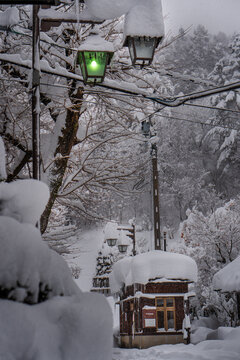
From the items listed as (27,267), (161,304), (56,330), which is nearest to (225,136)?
(161,304)

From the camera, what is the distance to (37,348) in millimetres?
2242

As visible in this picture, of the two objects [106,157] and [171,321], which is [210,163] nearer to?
[171,321]

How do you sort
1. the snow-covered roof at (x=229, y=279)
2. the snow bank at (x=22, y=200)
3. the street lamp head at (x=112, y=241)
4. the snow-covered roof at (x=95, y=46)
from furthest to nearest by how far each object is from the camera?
the street lamp head at (x=112, y=241), the snow-covered roof at (x=229, y=279), the snow-covered roof at (x=95, y=46), the snow bank at (x=22, y=200)

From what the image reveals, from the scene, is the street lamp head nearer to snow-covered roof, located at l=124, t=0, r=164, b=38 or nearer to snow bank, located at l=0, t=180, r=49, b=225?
snow-covered roof, located at l=124, t=0, r=164, b=38

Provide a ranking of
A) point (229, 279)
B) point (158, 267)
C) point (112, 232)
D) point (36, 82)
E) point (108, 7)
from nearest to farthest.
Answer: point (108, 7), point (36, 82), point (229, 279), point (158, 267), point (112, 232)

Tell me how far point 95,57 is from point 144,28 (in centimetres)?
90

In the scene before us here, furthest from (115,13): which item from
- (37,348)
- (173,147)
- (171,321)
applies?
(173,147)

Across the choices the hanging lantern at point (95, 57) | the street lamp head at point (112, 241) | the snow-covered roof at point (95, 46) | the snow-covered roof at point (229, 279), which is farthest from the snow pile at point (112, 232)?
the snow-covered roof at point (95, 46)

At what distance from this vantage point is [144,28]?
5.57m

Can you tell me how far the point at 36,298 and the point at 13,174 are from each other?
6.02 m

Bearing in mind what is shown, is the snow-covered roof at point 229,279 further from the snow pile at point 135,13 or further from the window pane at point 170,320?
the snow pile at point 135,13

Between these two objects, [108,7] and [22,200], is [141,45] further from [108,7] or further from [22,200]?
[22,200]

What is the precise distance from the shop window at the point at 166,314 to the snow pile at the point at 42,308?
18932 mm

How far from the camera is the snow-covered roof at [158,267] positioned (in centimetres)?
1906
